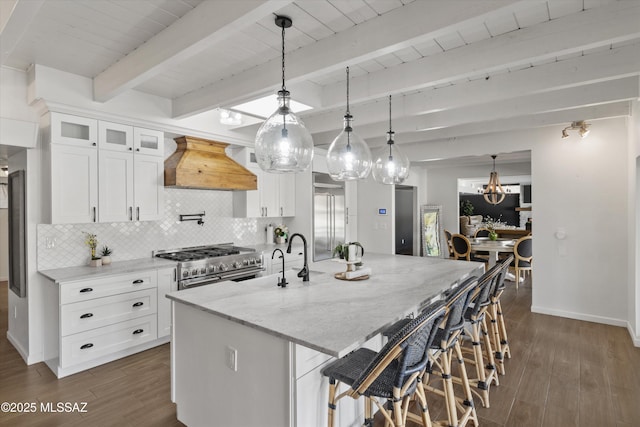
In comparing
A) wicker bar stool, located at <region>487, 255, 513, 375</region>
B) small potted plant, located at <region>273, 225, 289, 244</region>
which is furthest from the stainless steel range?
wicker bar stool, located at <region>487, 255, 513, 375</region>

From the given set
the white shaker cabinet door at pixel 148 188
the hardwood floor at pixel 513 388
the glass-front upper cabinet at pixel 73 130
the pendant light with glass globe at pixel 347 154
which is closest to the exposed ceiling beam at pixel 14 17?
the glass-front upper cabinet at pixel 73 130

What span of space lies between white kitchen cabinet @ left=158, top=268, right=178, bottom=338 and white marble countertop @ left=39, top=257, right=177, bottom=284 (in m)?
0.09

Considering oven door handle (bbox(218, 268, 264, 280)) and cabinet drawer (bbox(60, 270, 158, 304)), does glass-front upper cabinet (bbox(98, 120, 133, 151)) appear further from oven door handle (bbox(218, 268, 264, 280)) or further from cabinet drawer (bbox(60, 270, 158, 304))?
oven door handle (bbox(218, 268, 264, 280))

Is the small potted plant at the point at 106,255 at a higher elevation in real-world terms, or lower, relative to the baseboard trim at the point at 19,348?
higher

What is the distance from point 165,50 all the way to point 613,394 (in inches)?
170

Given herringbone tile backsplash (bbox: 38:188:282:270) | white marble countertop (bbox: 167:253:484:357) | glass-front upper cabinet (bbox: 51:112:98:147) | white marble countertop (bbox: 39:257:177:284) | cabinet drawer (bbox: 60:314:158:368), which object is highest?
glass-front upper cabinet (bbox: 51:112:98:147)

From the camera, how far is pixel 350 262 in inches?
116

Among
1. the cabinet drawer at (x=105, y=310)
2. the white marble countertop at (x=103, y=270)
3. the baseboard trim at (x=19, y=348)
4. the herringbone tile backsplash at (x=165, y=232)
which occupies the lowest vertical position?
the baseboard trim at (x=19, y=348)

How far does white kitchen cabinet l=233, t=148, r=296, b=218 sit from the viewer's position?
199 inches

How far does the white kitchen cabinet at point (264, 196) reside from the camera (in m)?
5.05

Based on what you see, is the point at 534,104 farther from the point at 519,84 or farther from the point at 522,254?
the point at 522,254

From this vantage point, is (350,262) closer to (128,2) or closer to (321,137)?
(128,2)

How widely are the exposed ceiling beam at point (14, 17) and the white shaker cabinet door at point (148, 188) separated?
5.60 ft

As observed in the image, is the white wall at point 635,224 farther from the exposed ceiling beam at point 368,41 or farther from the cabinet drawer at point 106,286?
the cabinet drawer at point 106,286
